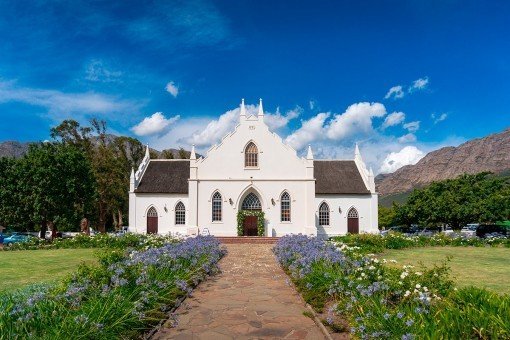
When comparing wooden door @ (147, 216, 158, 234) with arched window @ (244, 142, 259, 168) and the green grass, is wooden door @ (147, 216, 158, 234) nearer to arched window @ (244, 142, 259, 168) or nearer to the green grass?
arched window @ (244, 142, 259, 168)

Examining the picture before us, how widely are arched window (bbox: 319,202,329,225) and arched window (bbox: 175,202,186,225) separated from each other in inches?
514

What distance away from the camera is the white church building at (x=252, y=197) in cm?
3681

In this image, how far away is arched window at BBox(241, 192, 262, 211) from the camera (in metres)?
37.8

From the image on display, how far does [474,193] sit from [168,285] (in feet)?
113

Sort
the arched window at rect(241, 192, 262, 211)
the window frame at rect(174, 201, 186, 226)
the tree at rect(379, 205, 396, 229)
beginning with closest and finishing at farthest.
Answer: the arched window at rect(241, 192, 262, 211) → the window frame at rect(174, 201, 186, 226) → the tree at rect(379, 205, 396, 229)

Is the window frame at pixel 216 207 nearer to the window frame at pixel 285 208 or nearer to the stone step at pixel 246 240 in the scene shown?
the stone step at pixel 246 240

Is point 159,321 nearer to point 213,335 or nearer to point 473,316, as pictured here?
point 213,335

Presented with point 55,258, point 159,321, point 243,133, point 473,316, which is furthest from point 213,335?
point 243,133

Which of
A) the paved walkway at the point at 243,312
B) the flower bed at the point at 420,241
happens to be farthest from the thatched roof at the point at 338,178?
the paved walkway at the point at 243,312

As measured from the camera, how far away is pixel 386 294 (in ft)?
26.3

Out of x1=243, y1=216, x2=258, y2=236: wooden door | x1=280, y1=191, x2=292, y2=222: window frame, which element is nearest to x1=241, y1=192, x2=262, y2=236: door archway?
x1=243, y1=216, x2=258, y2=236: wooden door

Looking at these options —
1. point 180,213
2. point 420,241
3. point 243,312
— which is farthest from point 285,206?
point 243,312

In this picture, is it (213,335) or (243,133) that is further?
(243,133)

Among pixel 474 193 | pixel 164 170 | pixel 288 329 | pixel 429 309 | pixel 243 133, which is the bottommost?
pixel 288 329
